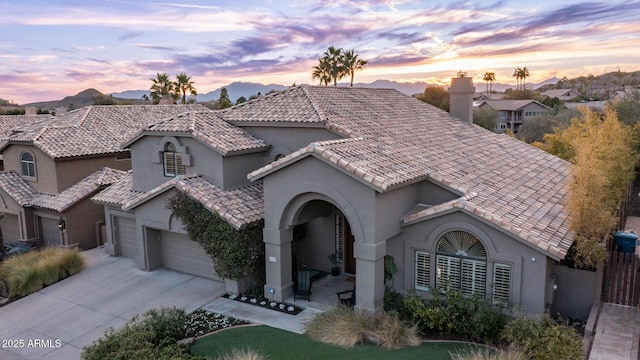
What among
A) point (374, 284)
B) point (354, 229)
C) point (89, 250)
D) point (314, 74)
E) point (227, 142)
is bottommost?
point (89, 250)

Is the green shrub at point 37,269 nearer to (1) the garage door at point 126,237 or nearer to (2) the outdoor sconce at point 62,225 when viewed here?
(1) the garage door at point 126,237

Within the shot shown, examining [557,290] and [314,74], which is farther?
[314,74]

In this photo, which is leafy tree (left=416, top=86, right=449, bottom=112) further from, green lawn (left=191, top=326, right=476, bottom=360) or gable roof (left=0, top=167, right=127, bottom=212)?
green lawn (left=191, top=326, right=476, bottom=360)

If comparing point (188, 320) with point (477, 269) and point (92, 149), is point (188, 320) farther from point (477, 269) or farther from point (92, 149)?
point (92, 149)

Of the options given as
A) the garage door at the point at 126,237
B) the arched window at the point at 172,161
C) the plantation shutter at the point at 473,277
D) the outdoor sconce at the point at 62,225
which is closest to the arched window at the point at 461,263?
the plantation shutter at the point at 473,277

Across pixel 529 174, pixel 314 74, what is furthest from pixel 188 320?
pixel 314 74

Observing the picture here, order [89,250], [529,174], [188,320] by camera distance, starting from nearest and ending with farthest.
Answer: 1. [188,320]
2. [529,174]
3. [89,250]
